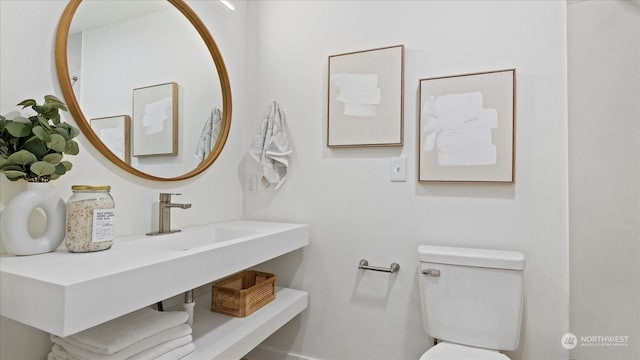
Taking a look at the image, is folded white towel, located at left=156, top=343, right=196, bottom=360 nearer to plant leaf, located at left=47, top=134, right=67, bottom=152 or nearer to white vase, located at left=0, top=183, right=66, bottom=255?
white vase, located at left=0, top=183, right=66, bottom=255

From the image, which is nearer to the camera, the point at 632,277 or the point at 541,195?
the point at 632,277

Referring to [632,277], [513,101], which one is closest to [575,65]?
[513,101]

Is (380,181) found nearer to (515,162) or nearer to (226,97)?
(515,162)

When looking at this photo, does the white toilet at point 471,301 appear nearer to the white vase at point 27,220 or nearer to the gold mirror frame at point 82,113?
the gold mirror frame at point 82,113

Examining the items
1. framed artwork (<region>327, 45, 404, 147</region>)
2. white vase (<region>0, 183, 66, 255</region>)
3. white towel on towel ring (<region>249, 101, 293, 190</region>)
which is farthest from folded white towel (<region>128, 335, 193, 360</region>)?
framed artwork (<region>327, 45, 404, 147</region>)

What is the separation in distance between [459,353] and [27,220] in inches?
61.1

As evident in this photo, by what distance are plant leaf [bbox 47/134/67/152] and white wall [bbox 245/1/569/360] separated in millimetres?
1104

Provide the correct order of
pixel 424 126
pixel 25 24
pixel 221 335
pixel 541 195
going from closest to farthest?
1. pixel 25 24
2. pixel 221 335
3. pixel 541 195
4. pixel 424 126

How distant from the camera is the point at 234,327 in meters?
1.39

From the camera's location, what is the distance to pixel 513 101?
1444 mm

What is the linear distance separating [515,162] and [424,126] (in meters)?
0.43

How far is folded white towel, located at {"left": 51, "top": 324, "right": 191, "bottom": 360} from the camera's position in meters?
0.98

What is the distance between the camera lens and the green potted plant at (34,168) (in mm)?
947

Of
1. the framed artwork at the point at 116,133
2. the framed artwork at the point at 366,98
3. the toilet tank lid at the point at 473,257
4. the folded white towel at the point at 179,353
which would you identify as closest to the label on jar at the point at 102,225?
the framed artwork at the point at 116,133
